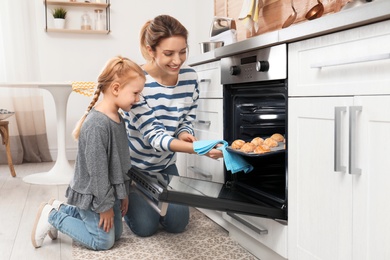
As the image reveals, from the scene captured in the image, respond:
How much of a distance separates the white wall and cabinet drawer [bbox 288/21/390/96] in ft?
9.85

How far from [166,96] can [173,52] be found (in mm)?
Answer: 228

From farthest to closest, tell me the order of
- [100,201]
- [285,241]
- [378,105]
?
[100,201], [285,241], [378,105]

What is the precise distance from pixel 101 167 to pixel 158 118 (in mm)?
371

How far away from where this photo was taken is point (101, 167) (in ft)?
6.10

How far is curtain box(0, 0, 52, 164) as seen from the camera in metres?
4.34

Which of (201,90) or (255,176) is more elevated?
(201,90)

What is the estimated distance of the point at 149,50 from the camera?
6.68 feet

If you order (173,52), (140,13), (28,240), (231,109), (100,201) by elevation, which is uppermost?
(140,13)

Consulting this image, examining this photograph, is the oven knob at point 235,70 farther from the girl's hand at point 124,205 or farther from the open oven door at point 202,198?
the girl's hand at point 124,205

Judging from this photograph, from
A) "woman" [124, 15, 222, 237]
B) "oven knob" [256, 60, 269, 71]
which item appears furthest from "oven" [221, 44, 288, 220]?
"woman" [124, 15, 222, 237]

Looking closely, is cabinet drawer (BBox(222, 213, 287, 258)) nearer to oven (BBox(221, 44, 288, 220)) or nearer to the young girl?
oven (BBox(221, 44, 288, 220))

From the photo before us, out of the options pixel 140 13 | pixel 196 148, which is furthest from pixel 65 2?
pixel 196 148

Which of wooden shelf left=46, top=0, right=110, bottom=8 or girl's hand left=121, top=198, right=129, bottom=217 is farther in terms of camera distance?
wooden shelf left=46, top=0, right=110, bottom=8

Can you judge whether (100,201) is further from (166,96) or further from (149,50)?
(149,50)
